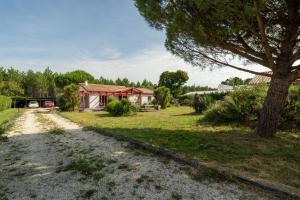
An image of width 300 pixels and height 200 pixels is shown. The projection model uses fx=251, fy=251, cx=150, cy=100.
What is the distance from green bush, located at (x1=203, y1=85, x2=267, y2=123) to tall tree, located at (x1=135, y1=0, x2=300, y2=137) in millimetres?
3151

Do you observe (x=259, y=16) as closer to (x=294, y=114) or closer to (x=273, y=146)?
(x=273, y=146)

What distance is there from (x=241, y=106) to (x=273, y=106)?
3.65 metres

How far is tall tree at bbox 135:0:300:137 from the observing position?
7.27 m

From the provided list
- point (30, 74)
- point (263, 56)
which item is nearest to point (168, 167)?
point (263, 56)

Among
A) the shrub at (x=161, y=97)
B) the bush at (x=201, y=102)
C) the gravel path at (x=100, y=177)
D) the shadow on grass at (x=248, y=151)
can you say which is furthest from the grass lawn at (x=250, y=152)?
the shrub at (x=161, y=97)

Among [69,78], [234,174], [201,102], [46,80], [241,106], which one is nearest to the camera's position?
[234,174]

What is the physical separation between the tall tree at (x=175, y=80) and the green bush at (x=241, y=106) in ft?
132

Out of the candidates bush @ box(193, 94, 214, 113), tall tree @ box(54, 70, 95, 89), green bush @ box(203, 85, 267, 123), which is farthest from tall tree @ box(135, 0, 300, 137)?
tall tree @ box(54, 70, 95, 89)

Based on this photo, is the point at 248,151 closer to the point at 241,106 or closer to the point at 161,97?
the point at 241,106

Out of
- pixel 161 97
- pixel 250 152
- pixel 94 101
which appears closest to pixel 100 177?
pixel 250 152

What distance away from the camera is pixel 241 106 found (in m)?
12.2

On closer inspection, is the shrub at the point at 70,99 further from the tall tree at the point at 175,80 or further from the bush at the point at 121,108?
the tall tree at the point at 175,80

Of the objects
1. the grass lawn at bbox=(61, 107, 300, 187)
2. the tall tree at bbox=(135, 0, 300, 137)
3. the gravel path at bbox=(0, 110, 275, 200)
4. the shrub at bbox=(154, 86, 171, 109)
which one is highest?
the tall tree at bbox=(135, 0, 300, 137)

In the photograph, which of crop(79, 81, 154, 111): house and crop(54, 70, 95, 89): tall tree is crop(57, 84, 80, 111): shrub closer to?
crop(79, 81, 154, 111): house
